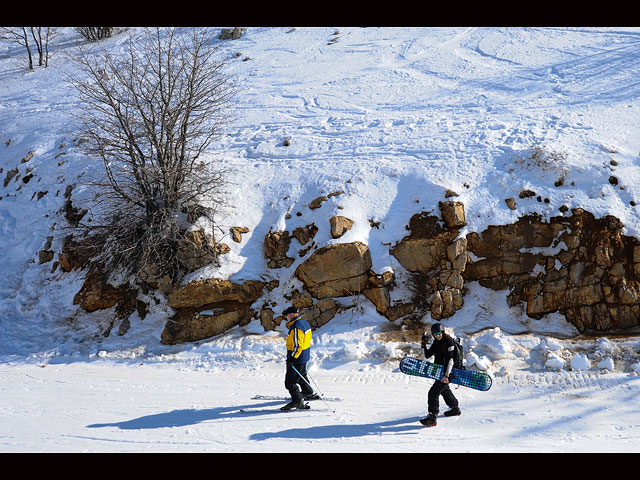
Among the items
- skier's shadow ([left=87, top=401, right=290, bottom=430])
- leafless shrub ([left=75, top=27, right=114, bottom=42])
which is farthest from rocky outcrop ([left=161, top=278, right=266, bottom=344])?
leafless shrub ([left=75, top=27, right=114, bottom=42])

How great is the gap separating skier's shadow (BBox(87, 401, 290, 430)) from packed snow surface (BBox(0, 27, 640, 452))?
3 centimetres

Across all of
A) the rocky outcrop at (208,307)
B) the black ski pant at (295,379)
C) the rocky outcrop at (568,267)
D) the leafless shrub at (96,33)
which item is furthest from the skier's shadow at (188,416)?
the leafless shrub at (96,33)

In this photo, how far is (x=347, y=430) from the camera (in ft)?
20.7

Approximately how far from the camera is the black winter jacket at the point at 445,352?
21.0 ft

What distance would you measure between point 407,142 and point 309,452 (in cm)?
853

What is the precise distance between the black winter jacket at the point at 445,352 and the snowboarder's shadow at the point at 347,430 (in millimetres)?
835

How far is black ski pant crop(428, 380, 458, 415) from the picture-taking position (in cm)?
634

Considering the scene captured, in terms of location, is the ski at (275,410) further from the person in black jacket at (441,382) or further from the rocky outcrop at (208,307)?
the rocky outcrop at (208,307)

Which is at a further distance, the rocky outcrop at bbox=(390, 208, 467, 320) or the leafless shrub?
the leafless shrub

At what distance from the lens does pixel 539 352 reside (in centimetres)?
816

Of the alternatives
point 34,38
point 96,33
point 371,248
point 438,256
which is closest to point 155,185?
point 371,248

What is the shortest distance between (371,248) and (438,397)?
13.0 feet

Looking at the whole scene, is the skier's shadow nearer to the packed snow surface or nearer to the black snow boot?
the packed snow surface

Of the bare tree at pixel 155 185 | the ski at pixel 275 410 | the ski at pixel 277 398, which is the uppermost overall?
the bare tree at pixel 155 185
